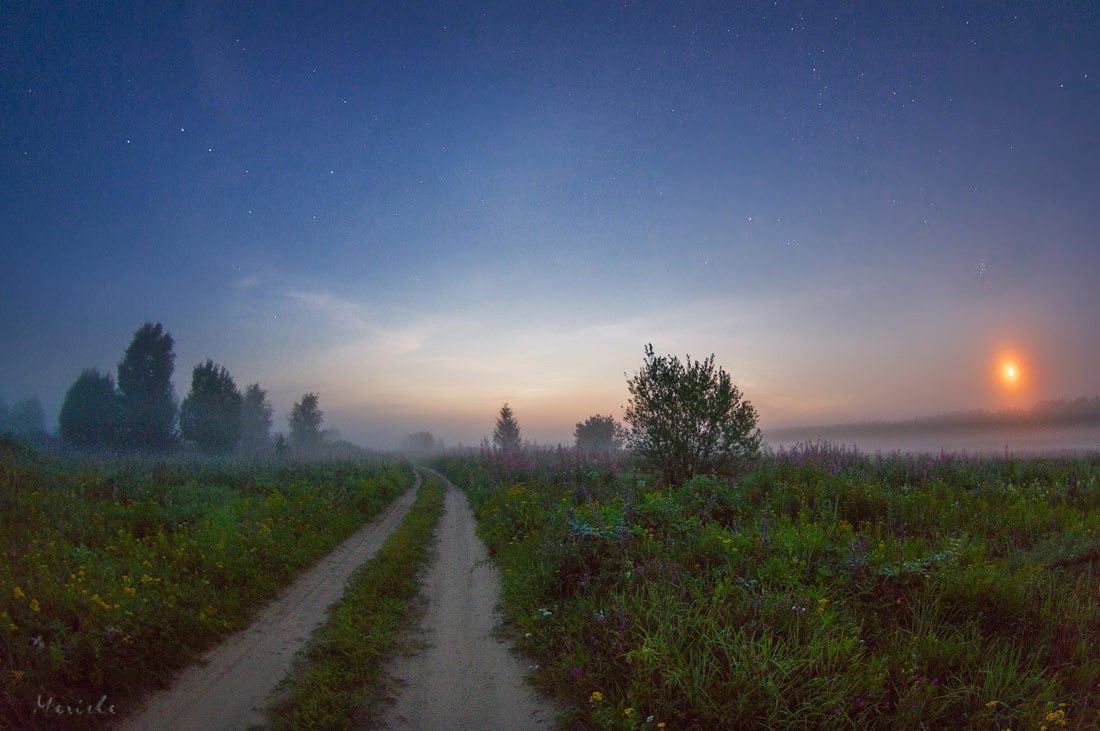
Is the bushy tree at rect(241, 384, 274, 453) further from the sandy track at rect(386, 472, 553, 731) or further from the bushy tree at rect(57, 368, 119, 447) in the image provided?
the sandy track at rect(386, 472, 553, 731)

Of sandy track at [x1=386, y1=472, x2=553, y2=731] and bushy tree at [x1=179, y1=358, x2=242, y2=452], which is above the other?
bushy tree at [x1=179, y1=358, x2=242, y2=452]

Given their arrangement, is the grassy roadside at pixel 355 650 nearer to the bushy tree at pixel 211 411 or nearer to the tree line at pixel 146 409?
the tree line at pixel 146 409

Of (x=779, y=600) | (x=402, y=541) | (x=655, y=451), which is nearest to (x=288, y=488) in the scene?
(x=402, y=541)

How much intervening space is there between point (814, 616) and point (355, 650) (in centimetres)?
479

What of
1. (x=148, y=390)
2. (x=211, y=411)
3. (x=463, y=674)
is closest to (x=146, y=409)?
(x=148, y=390)

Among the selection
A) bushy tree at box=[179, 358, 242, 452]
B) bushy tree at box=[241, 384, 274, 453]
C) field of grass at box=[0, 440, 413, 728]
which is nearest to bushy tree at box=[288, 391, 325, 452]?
bushy tree at box=[241, 384, 274, 453]

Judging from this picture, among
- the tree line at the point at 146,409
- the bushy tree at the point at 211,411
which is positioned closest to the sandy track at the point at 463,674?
the tree line at the point at 146,409

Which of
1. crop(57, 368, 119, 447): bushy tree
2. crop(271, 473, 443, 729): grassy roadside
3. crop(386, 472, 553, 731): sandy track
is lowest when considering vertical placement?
crop(386, 472, 553, 731): sandy track

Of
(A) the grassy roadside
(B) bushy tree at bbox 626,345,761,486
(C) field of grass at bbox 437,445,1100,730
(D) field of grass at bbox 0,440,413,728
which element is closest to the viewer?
(C) field of grass at bbox 437,445,1100,730

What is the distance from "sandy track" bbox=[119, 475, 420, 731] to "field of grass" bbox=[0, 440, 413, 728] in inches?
9.8

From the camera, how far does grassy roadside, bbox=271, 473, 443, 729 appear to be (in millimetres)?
4238

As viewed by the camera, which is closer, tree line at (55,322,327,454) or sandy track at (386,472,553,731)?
sandy track at (386,472,553,731)

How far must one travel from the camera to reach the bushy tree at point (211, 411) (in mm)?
47719

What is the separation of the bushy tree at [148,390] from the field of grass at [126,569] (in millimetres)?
34616
